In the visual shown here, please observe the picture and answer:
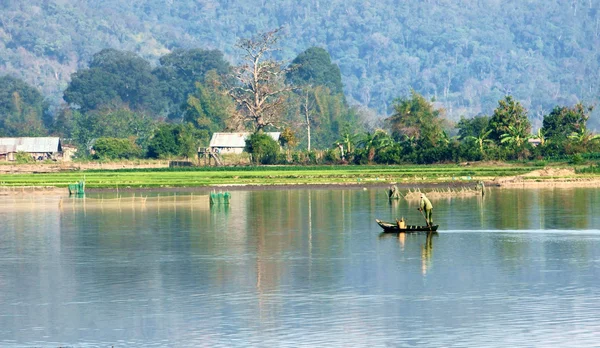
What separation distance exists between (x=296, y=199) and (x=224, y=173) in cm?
3566

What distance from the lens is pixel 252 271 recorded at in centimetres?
3878

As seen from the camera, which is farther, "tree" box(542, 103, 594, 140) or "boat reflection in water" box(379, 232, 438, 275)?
"tree" box(542, 103, 594, 140)

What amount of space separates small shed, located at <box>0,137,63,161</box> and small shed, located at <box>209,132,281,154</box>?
78.0ft

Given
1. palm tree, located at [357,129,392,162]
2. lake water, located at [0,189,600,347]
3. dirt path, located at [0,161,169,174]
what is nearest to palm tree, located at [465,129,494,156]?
palm tree, located at [357,129,392,162]

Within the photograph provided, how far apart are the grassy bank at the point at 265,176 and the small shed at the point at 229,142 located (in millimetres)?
31753

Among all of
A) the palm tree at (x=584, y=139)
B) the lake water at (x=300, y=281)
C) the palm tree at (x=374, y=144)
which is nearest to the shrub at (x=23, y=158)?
the palm tree at (x=374, y=144)

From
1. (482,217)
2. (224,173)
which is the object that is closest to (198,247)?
(482,217)

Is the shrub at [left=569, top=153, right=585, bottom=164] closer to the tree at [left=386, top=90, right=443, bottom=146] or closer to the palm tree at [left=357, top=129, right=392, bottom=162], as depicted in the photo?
the palm tree at [left=357, top=129, right=392, bottom=162]

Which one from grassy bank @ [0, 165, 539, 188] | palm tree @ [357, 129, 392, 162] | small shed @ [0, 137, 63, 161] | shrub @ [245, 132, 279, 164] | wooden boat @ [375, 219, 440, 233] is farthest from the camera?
small shed @ [0, 137, 63, 161]

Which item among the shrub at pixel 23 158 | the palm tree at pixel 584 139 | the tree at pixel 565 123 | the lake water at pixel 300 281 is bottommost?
the lake water at pixel 300 281

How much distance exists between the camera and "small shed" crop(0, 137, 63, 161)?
162m

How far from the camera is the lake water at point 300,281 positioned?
27.8m

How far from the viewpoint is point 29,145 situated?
538 ft

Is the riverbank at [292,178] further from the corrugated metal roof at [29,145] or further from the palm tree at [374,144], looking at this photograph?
the corrugated metal roof at [29,145]
